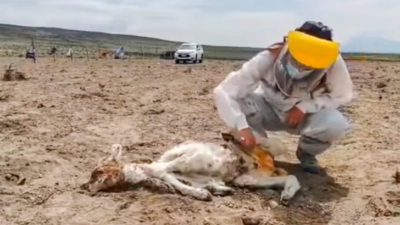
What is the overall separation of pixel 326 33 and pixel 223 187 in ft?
4.26

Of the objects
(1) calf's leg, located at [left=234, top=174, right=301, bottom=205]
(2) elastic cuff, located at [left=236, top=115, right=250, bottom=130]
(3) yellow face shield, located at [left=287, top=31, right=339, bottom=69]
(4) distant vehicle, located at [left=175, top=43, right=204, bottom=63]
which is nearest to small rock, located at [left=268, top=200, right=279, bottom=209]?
(1) calf's leg, located at [left=234, top=174, right=301, bottom=205]

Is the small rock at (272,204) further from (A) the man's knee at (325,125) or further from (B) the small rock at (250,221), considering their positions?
(A) the man's knee at (325,125)

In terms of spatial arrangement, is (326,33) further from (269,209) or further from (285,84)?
(269,209)

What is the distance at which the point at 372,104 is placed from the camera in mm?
8828

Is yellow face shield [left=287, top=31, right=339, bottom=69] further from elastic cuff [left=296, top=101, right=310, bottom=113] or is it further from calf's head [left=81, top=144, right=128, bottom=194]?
calf's head [left=81, top=144, right=128, bottom=194]

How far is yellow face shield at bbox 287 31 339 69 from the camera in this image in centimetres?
422

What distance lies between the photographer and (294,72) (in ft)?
14.7

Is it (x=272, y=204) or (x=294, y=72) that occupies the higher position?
(x=294, y=72)

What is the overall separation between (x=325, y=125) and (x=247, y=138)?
601mm

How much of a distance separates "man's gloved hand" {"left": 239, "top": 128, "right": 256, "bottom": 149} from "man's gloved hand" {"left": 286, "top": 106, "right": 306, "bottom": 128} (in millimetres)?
370

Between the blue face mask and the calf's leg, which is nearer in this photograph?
the calf's leg

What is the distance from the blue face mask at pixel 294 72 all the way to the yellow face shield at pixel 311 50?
136 mm

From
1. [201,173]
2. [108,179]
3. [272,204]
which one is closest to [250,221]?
[272,204]

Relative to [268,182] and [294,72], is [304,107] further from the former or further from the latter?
[268,182]
